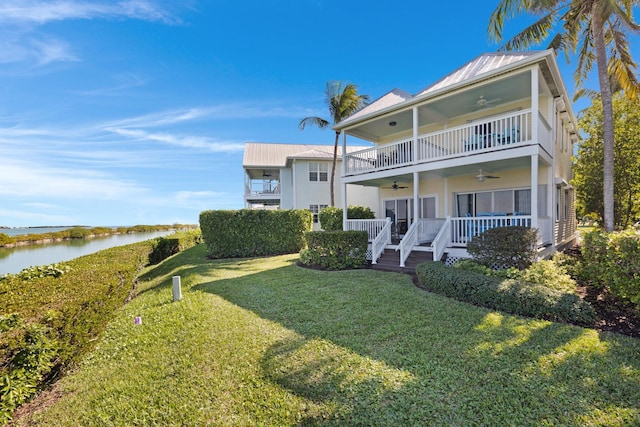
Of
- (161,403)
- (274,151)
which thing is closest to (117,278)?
(161,403)

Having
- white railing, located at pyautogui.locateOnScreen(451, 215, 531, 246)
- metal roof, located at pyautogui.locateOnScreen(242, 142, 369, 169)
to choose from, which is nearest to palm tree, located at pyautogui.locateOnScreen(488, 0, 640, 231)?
white railing, located at pyautogui.locateOnScreen(451, 215, 531, 246)

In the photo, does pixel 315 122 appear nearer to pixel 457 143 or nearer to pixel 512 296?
pixel 457 143

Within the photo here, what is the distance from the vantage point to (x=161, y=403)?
3.22 metres

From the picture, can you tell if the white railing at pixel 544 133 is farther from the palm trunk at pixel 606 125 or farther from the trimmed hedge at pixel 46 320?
the trimmed hedge at pixel 46 320

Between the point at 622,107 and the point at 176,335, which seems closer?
the point at 176,335

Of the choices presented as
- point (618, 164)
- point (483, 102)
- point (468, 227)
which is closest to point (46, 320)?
point (468, 227)

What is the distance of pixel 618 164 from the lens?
1130 centimetres

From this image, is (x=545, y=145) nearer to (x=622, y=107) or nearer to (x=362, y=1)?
(x=622, y=107)

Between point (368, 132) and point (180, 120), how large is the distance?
9845 mm

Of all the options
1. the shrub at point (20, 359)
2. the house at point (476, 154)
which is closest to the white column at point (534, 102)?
the house at point (476, 154)

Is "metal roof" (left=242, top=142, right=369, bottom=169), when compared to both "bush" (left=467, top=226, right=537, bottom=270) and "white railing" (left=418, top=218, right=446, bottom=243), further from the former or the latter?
"bush" (left=467, top=226, right=537, bottom=270)

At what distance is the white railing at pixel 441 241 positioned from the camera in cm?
932

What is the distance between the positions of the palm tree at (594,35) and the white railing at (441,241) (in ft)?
15.6

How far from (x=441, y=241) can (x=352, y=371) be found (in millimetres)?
7104
